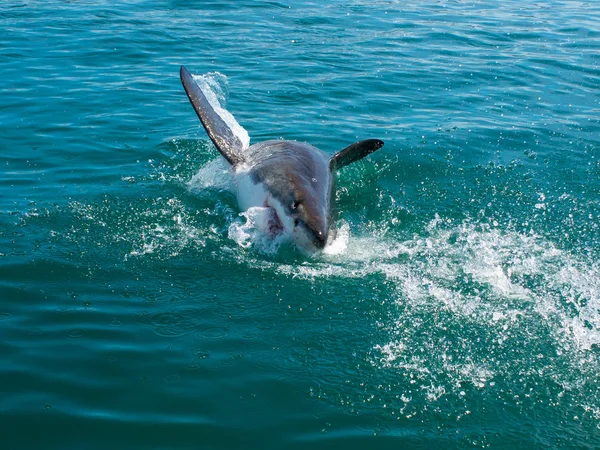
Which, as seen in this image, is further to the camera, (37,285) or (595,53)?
(595,53)

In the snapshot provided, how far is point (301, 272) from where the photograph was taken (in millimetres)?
8219

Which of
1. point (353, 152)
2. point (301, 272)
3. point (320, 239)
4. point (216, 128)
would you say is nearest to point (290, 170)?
point (353, 152)

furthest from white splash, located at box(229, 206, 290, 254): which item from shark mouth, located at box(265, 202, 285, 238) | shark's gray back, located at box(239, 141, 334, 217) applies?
shark's gray back, located at box(239, 141, 334, 217)

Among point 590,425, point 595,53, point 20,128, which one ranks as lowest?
point 590,425

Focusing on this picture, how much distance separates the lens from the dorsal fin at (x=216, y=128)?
420 inches

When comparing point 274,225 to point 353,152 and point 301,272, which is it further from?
point 353,152

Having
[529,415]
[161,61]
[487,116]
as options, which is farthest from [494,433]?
[161,61]

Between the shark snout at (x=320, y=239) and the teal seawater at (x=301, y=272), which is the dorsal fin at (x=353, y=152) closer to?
the teal seawater at (x=301, y=272)

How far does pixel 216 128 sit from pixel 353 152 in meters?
2.29

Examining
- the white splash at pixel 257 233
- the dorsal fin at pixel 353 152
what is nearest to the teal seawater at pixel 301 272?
the white splash at pixel 257 233

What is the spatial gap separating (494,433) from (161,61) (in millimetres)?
14724

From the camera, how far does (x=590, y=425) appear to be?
5.98 m

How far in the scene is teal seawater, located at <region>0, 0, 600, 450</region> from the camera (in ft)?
19.5

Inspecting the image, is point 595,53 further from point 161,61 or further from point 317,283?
point 317,283
